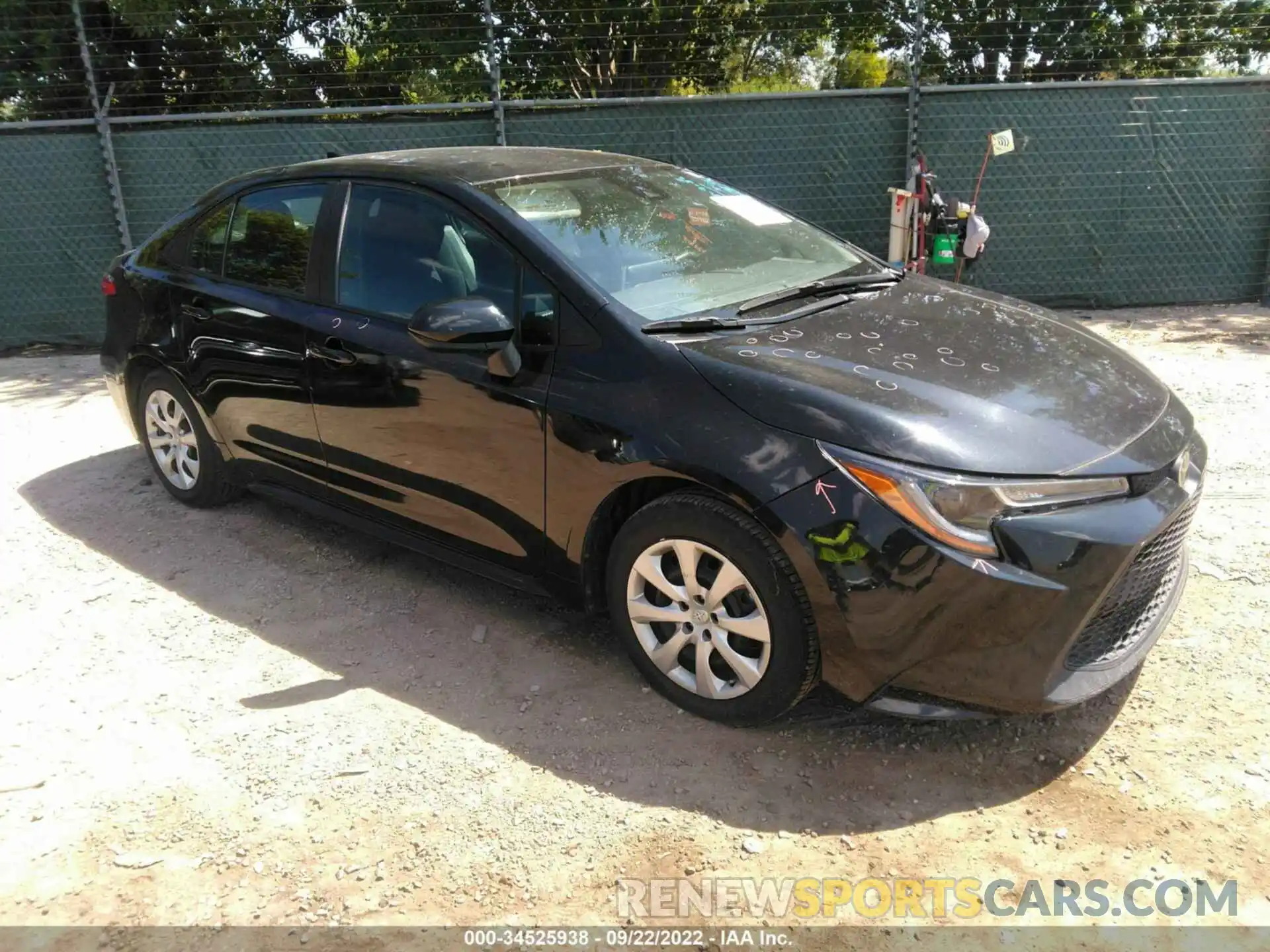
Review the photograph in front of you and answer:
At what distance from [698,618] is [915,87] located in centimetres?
692

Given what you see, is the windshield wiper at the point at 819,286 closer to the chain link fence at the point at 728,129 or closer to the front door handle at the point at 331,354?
the front door handle at the point at 331,354

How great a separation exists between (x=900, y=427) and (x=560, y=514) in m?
1.15

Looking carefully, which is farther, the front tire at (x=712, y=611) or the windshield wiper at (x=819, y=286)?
the windshield wiper at (x=819, y=286)

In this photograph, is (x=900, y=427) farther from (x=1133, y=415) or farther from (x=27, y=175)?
(x=27, y=175)

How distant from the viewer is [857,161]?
888cm

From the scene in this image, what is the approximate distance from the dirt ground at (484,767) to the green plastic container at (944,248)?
159 inches

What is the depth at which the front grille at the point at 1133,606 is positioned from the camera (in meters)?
2.85

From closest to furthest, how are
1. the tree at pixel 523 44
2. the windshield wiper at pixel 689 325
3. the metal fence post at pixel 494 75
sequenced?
the windshield wiper at pixel 689 325
the metal fence post at pixel 494 75
the tree at pixel 523 44

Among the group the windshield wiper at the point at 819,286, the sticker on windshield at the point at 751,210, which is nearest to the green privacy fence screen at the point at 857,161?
Answer: the sticker on windshield at the point at 751,210

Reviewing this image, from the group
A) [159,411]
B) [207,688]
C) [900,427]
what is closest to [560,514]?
[900,427]

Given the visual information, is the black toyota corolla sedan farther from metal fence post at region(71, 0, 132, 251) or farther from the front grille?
metal fence post at region(71, 0, 132, 251)

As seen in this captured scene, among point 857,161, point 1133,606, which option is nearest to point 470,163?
point 1133,606

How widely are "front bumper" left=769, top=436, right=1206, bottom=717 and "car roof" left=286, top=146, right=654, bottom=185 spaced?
188cm

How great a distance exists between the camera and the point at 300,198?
4.34 meters
